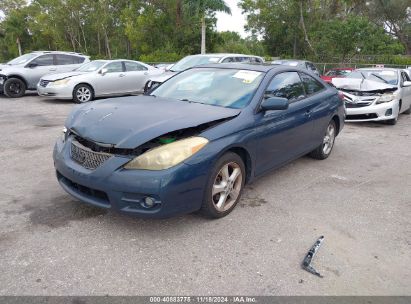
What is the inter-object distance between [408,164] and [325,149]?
1.33 meters

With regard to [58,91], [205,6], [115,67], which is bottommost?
[58,91]

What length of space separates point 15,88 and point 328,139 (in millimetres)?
10841

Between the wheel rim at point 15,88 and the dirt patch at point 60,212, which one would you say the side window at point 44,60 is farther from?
the dirt patch at point 60,212

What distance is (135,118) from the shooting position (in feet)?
11.8

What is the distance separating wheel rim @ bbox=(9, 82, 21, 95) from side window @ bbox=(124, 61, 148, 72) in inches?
143

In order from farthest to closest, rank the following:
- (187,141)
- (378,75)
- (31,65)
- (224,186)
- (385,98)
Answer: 1. (31,65)
2. (378,75)
3. (385,98)
4. (224,186)
5. (187,141)

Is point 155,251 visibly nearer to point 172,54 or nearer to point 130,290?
point 130,290

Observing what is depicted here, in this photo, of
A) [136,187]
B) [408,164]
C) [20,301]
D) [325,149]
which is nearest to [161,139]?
[136,187]

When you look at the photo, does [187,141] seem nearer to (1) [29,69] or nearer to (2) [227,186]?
(2) [227,186]

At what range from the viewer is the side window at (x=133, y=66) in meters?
13.1

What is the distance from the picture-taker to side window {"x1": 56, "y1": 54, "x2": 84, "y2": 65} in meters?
13.7

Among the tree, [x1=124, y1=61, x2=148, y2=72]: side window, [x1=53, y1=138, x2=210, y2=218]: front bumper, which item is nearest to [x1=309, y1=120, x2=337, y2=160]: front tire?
[x1=53, y1=138, x2=210, y2=218]: front bumper

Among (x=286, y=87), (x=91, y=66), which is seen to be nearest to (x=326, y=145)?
(x=286, y=87)

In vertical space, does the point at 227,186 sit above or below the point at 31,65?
below
